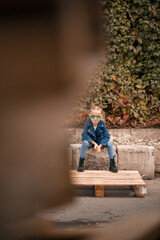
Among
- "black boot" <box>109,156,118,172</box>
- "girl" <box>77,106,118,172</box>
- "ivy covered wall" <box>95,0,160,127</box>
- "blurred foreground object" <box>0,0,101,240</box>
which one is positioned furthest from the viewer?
"ivy covered wall" <box>95,0,160,127</box>

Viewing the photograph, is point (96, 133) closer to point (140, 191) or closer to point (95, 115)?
point (95, 115)

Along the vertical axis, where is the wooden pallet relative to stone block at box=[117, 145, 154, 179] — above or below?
below

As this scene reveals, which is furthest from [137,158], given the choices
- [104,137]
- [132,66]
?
[132,66]

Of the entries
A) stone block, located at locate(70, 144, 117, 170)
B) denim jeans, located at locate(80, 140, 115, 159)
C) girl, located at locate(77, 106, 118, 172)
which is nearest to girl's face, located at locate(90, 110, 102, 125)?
girl, located at locate(77, 106, 118, 172)

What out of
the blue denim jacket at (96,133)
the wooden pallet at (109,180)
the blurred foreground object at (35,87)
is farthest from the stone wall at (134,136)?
the blurred foreground object at (35,87)

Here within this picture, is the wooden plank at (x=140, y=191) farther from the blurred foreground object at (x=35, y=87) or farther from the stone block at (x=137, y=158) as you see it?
the blurred foreground object at (x=35, y=87)

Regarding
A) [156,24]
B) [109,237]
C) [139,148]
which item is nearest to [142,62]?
[156,24]

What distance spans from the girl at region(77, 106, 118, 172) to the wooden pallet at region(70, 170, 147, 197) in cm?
18

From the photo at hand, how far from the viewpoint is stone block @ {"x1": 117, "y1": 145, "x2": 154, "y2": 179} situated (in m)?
4.70

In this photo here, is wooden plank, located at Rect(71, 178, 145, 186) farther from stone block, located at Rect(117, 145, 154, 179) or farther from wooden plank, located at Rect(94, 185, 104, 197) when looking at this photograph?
stone block, located at Rect(117, 145, 154, 179)

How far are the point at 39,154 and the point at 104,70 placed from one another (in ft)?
18.9

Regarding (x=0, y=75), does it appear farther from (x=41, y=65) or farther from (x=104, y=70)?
(x=104, y=70)

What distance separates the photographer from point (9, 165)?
0.82 ft

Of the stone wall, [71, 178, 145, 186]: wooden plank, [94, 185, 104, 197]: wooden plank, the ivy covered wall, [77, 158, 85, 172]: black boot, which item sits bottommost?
[94, 185, 104, 197]: wooden plank
